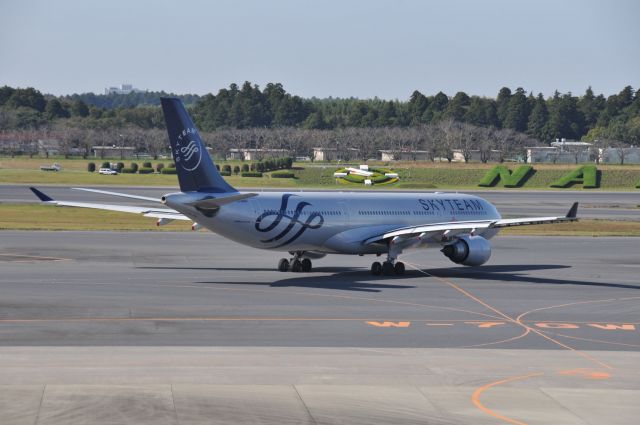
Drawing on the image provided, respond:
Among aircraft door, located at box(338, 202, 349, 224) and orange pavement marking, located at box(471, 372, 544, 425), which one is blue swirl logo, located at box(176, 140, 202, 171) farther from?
orange pavement marking, located at box(471, 372, 544, 425)

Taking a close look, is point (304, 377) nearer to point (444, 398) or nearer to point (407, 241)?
point (444, 398)

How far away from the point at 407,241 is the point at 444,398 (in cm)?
2762

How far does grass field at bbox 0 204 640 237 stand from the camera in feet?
260

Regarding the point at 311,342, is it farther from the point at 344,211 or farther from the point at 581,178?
the point at 581,178

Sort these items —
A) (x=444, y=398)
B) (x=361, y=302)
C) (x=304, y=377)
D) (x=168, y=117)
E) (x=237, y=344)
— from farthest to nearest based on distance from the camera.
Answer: (x=168, y=117), (x=361, y=302), (x=237, y=344), (x=304, y=377), (x=444, y=398)

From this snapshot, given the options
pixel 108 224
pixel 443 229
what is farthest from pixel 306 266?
pixel 108 224

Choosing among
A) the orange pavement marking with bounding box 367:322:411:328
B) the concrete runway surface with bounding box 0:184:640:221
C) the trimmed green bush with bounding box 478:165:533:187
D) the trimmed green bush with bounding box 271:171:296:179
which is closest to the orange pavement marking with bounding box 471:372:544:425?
the orange pavement marking with bounding box 367:322:411:328

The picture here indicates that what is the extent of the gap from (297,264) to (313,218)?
121 inches

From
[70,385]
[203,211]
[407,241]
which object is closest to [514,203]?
[407,241]

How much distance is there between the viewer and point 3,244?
62531mm

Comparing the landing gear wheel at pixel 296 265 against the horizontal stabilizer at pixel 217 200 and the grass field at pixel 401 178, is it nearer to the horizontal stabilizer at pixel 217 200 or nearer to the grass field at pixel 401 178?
the horizontal stabilizer at pixel 217 200

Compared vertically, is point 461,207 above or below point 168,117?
below

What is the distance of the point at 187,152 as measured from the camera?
46156 millimetres

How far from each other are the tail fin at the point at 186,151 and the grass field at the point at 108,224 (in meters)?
32.3
